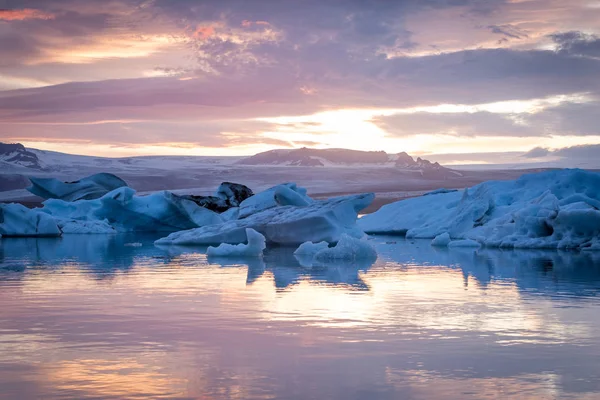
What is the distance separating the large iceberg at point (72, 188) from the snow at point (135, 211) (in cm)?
401

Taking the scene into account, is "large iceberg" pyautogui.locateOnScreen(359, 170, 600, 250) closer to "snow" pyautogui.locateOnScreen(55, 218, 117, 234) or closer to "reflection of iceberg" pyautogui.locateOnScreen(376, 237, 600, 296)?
"reflection of iceberg" pyautogui.locateOnScreen(376, 237, 600, 296)

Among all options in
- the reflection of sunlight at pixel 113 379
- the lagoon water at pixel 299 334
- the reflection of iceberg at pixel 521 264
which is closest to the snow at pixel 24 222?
the reflection of iceberg at pixel 521 264

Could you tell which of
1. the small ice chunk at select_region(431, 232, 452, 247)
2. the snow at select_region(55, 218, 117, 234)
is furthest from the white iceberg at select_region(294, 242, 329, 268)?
the snow at select_region(55, 218, 117, 234)

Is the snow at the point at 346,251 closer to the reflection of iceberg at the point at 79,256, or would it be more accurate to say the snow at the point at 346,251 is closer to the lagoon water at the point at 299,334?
the lagoon water at the point at 299,334

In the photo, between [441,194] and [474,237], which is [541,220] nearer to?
[474,237]

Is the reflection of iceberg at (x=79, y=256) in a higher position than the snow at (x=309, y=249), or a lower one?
lower

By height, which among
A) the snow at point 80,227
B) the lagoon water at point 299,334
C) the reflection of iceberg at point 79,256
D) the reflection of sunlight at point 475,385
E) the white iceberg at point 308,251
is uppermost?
the reflection of sunlight at point 475,385

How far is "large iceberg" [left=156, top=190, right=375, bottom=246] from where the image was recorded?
1852 centimetres

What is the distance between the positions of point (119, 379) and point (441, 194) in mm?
22752

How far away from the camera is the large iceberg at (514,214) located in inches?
654

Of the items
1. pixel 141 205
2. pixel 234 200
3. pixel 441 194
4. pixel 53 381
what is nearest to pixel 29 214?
pixel 141 205

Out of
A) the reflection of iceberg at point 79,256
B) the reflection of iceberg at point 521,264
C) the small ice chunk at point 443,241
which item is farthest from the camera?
the small ice chunk at point 443,241

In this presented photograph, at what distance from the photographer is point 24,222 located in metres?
23.9

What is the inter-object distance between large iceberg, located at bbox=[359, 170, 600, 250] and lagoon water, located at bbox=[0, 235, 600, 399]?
5395mm
